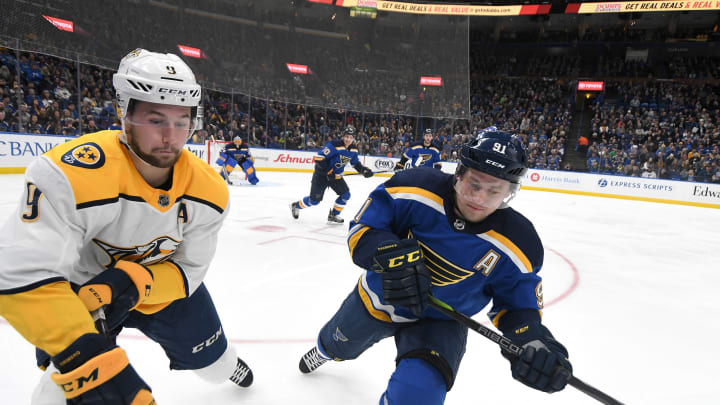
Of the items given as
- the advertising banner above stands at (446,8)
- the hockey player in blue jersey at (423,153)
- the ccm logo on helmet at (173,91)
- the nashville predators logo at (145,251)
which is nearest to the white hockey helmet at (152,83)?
the ccm logo on helmet at (173,91)

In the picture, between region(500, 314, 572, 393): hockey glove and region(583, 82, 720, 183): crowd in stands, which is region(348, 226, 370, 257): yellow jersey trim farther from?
region(583, 82, 720, 183): crowd in stands

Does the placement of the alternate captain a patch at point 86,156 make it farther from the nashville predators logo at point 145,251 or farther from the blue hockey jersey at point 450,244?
the blue hockey jersey at point 450,244

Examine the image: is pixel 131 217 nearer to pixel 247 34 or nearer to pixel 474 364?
pixel 474 364

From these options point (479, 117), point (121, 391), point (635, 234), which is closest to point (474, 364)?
point (121, 391)

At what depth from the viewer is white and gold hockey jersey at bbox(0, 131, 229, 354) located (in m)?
1.04

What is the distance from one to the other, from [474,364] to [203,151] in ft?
36.4

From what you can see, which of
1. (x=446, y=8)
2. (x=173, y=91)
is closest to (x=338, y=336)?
(x=173, y=91)

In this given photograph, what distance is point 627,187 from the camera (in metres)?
12.6

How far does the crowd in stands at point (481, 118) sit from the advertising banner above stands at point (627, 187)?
0.91ft

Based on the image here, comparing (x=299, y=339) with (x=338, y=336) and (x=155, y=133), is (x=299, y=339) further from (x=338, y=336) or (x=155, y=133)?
(x=155, y=133)

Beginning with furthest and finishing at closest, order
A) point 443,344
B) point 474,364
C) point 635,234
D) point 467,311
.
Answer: point 635,234
point 474,364
point 467,311
point 443,344

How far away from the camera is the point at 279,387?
2.13 m

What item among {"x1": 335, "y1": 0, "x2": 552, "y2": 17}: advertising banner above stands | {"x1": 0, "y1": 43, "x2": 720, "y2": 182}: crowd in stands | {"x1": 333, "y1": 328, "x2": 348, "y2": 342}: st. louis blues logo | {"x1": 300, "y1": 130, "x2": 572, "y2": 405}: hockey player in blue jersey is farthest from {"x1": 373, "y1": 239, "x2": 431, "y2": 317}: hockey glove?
{"x1": 335, "y1": 0, "x2": 552, "y2": 17}: advertising banner above stands

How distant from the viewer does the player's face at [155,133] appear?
53.9 inches
